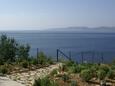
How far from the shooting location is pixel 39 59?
20.6m

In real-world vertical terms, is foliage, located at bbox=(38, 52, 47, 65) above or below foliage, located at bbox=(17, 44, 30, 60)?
below

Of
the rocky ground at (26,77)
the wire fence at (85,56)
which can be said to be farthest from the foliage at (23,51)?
the rocky ground at (26,77)

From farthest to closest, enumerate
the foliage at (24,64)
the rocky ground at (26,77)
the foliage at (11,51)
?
the foliage at (11,51) < the foliage at (24,64) < the rocky ground at (26,77)

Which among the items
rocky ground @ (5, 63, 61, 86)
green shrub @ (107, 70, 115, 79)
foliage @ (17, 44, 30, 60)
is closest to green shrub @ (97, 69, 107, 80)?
green shrub @ (107, 70, 115, 79)

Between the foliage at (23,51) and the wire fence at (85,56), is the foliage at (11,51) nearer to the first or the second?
the foliage at (23,51)

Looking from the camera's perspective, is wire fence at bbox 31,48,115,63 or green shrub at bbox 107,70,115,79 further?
wire fence at bbox 31,48,115,63

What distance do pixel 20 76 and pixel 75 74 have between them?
2770mm

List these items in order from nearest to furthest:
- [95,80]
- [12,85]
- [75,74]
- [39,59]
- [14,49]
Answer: [12,85] < [95,80] < [75,74] < [39,59] < [14,49]

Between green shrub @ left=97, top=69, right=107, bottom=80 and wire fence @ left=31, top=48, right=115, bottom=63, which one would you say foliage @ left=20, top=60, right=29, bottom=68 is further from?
green shrub @ left=97, top=69, right=107, bottom=80

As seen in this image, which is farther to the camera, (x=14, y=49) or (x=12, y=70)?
(x=14, y=49)

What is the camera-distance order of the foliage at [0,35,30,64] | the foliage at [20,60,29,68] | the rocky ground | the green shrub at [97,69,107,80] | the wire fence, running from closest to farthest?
the green shrub at [97,69,107,80]
the rocky ground
the foliage at [20,60,29,68]
the foliage at [0,35,30,64]
the wire fence

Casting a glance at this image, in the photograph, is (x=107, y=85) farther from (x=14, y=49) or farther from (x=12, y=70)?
(x=14, y=49)

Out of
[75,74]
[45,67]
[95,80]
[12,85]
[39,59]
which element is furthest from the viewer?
[39,59]

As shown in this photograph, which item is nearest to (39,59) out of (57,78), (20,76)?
(20,76)
